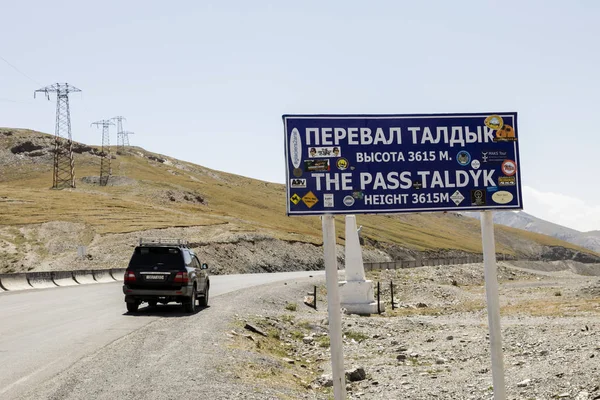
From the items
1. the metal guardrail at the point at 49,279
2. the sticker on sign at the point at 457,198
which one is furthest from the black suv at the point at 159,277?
the metal guardrail at the point at 49,279

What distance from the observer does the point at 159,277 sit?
849 inches

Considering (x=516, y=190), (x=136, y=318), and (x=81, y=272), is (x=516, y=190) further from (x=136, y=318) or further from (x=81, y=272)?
(x=81, y=272)

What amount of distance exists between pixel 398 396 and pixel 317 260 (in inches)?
3235

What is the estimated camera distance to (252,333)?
18.7 m

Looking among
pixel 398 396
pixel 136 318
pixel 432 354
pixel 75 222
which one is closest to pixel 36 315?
pixel 136 318

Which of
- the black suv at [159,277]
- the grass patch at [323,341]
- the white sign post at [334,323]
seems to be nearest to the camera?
the white sign post at [334,323]

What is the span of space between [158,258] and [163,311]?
75.9 inches

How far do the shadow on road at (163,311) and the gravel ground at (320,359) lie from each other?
99 millimetres

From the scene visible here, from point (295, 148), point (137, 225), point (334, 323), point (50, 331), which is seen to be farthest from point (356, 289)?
point (137, 225)

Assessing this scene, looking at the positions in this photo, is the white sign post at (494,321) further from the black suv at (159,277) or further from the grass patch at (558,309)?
the grass patch at (558,309)

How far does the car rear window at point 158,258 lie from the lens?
71.4 feet

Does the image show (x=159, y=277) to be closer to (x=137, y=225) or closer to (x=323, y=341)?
(x=323, y=341)

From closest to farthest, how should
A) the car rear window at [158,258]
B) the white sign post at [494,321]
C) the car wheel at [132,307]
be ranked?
the white sign post at [494,321]
the car rear window at [158,258]
the car wheel at [132,307]

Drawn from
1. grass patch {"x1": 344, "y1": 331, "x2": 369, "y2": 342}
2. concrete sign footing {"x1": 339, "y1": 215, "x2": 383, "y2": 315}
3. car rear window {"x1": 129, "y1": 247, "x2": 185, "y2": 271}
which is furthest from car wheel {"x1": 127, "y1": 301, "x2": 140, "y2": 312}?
concrete sign footing {"x1": 339, "y1": 215, "x2": 383, "y2": 315}
